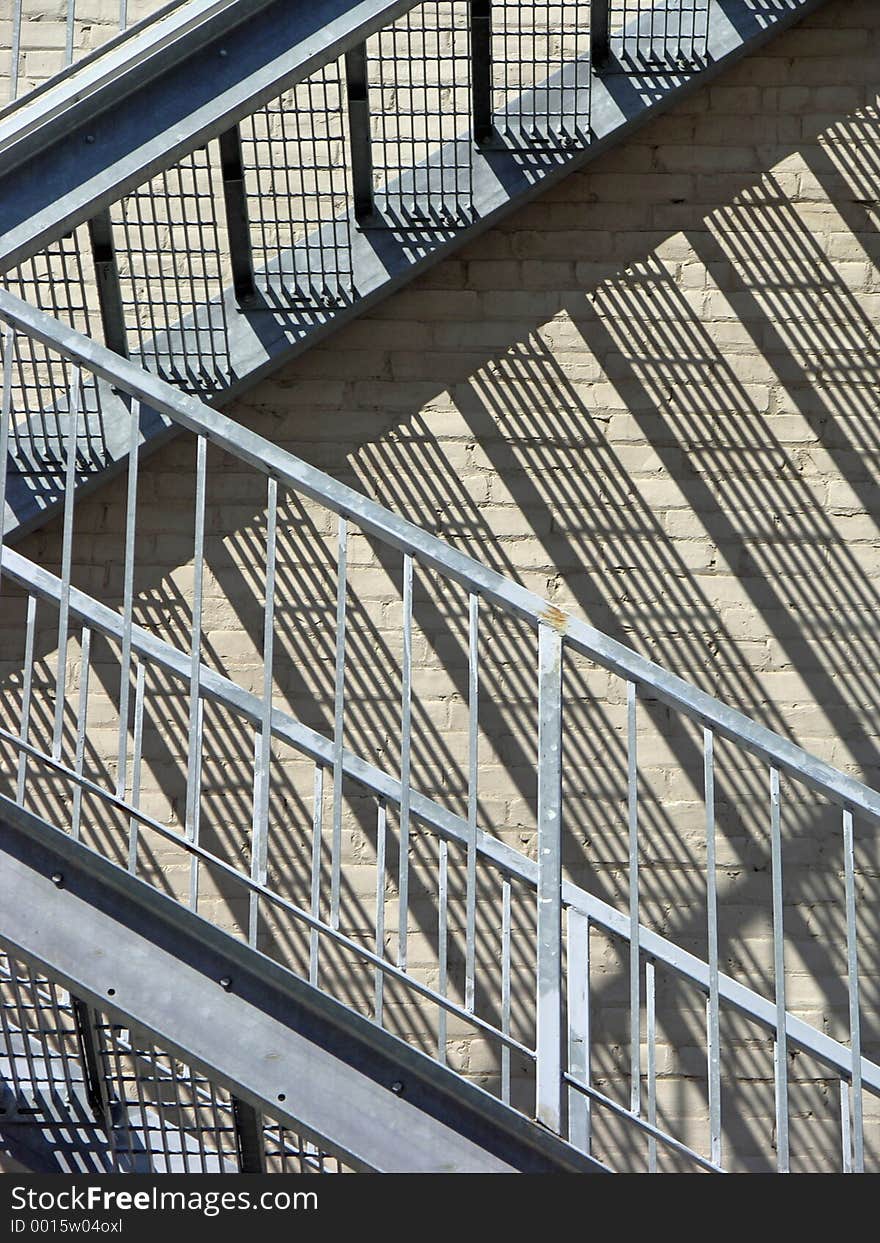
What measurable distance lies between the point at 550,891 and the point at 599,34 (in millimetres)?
3238

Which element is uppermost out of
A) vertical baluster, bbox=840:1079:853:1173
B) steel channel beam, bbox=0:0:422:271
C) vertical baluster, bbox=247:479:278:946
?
steel channel beam, bbox=0:0:422:271

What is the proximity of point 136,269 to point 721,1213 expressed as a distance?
150 inches

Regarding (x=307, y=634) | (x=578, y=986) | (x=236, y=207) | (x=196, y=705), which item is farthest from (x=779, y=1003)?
(x=236, y=207)

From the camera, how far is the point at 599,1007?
17.1 feet

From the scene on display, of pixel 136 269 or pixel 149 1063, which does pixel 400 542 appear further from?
pixel 136 269

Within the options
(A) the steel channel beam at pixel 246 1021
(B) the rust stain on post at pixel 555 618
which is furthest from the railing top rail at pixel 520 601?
(A) the steel channel beam at pixel 246 1021

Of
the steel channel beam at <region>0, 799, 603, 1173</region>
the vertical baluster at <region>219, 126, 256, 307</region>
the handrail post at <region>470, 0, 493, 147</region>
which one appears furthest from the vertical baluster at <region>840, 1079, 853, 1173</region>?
the handrail post at <region>470, 0, 493, 147</region>

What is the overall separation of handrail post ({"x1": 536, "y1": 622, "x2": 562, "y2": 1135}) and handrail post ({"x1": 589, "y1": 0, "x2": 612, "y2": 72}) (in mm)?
2809

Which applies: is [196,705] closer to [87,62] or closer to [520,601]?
[520,601]

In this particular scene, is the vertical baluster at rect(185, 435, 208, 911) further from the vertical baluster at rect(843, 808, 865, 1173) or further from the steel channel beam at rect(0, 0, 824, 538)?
the steel channel beam at rect(0, 0, 824, 538)

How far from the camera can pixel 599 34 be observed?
205 inches

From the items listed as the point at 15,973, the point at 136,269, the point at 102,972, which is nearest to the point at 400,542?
the point at 102,972

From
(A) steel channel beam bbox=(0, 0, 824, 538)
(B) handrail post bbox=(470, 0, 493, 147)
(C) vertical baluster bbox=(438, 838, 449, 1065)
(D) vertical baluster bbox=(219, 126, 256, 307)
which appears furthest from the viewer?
(A) steel channel beam bbox=(0, 0, 824, 538)

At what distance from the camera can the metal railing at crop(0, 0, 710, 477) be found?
5020mm
